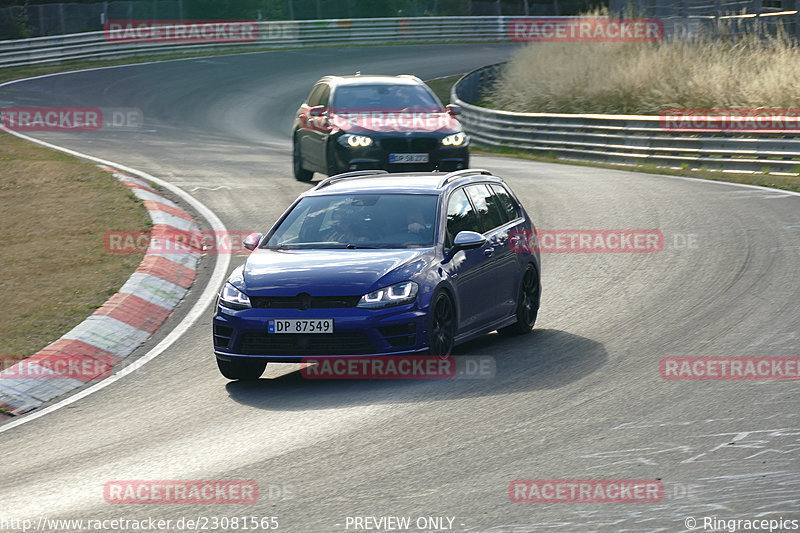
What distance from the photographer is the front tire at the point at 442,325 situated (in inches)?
368

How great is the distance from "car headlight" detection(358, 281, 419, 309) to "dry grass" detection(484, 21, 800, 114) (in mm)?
20509

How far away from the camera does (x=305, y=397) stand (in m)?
8.91

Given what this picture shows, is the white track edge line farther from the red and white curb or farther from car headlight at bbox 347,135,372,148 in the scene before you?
car headlight at bbox 347,135,372,148

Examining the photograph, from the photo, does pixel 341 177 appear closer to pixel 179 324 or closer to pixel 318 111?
pixel 179 324

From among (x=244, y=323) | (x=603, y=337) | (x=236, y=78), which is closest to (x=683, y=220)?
(x=603, y=337)

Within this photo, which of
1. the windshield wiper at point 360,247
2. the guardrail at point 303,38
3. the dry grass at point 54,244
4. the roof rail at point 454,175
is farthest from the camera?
the guardrail at point 303,38

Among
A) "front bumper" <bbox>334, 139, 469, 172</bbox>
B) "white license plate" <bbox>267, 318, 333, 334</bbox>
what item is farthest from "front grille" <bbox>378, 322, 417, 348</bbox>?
"front bumper" <bbox>334, 139, 469, 172</bbox>

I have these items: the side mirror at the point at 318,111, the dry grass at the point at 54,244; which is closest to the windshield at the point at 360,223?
the dry grass at the point at 54,244

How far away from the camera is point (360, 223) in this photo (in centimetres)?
1032

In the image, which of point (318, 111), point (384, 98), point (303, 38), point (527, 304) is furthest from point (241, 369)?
point (303, 38)

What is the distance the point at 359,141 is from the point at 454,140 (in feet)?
4.94

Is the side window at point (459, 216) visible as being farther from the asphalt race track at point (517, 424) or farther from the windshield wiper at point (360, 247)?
the asphalt race track at point (517, 424)

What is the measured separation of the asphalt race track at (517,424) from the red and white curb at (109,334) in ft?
0.94

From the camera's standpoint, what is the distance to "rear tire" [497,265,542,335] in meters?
11.1
